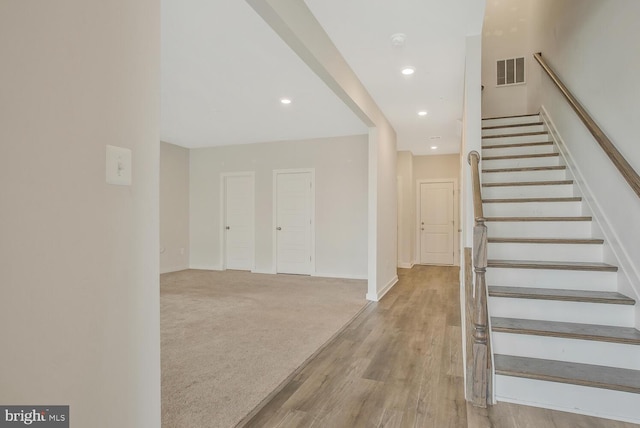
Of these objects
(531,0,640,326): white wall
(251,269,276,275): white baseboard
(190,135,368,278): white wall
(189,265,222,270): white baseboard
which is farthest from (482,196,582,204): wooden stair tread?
(189,265,222,270): white baseboard

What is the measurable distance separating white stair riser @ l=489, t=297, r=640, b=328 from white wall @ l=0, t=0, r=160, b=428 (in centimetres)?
232

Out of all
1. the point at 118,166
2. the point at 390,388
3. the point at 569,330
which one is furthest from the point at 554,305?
the point at 118,166

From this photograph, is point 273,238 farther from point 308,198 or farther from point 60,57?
point 60,57

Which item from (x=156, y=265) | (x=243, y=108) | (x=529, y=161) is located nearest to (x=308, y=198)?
(x=243, y=108)

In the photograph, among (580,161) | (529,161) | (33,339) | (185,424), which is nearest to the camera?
(33,339)

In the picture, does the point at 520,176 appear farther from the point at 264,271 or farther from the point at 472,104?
the point at 264,271

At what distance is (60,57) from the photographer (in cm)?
81

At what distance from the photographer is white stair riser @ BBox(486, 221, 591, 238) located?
2824 millimetres

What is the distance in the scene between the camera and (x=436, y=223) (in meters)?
7.85

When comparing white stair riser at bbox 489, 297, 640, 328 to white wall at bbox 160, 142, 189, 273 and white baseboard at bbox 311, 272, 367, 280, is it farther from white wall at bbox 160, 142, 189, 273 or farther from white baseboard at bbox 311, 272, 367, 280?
white wall at bbox 160, 142, 189, 273

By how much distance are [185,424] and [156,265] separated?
4.01 feet

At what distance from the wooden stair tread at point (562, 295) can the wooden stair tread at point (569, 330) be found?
Answer: 166 mm

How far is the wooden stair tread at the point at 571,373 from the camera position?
1841mm

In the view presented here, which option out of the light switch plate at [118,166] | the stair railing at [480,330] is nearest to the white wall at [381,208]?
the stair railing at [480,330]
